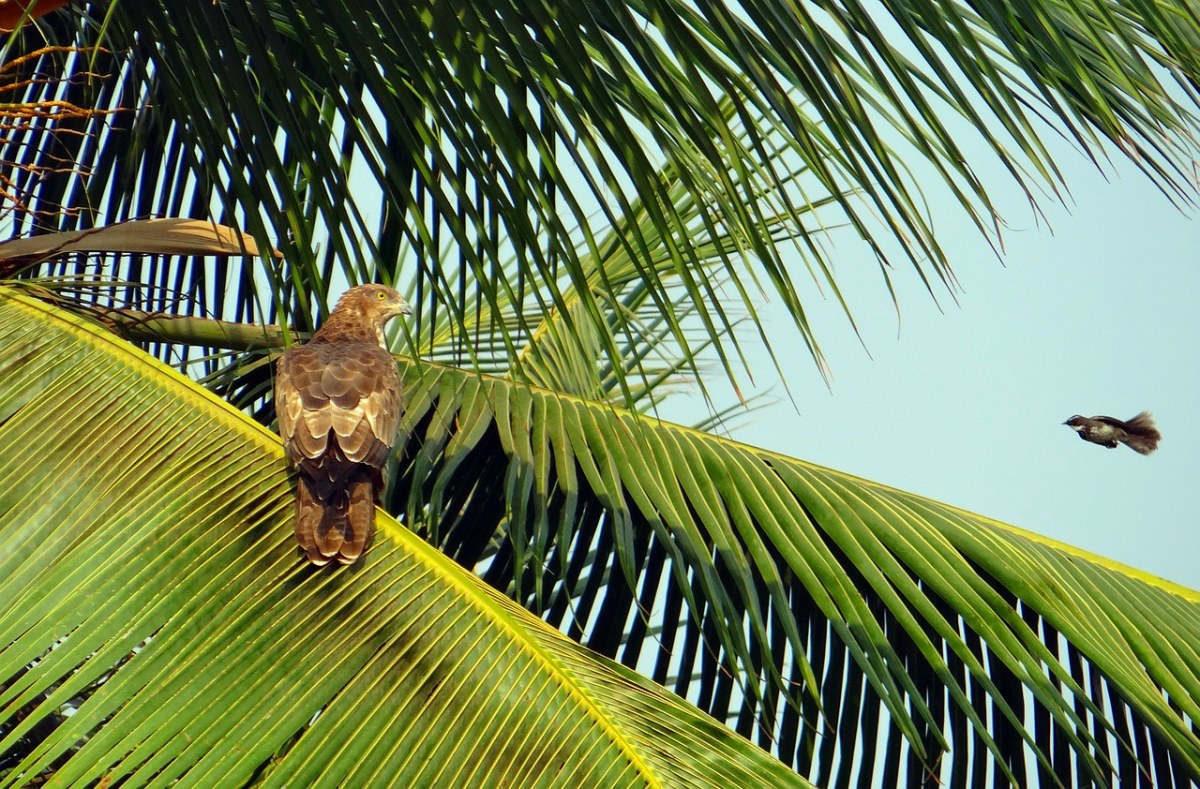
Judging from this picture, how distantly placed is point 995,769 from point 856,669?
1.56 feet

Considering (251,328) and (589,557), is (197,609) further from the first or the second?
(589,557)

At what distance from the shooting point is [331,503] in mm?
2703

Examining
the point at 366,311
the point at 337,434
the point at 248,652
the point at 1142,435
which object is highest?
the point at 1142,435

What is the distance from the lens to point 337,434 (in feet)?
10.6

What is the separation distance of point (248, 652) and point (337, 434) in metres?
1.05

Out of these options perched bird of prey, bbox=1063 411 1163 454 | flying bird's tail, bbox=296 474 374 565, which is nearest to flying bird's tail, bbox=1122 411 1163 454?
perched bird of prey, bbox=1063 411 1163 454

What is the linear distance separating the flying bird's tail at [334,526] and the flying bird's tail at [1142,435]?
5020 millimetres

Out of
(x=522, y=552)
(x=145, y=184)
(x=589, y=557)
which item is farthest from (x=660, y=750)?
(x=145, y=184)

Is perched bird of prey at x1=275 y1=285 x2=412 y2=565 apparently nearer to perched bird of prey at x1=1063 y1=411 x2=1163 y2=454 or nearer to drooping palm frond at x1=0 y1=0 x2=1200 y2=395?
drooping palm frond at x1=0 y1=0 x2=1200 y2=395

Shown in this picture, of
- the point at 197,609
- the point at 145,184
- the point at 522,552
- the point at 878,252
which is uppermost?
the point at 145,184

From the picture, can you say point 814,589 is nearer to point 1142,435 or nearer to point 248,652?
point 248,652

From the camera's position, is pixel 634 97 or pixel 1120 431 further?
pixel 1120 431

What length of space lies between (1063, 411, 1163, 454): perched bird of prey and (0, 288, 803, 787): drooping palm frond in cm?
490

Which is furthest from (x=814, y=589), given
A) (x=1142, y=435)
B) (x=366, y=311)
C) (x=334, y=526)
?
(x=1142, y=435)
